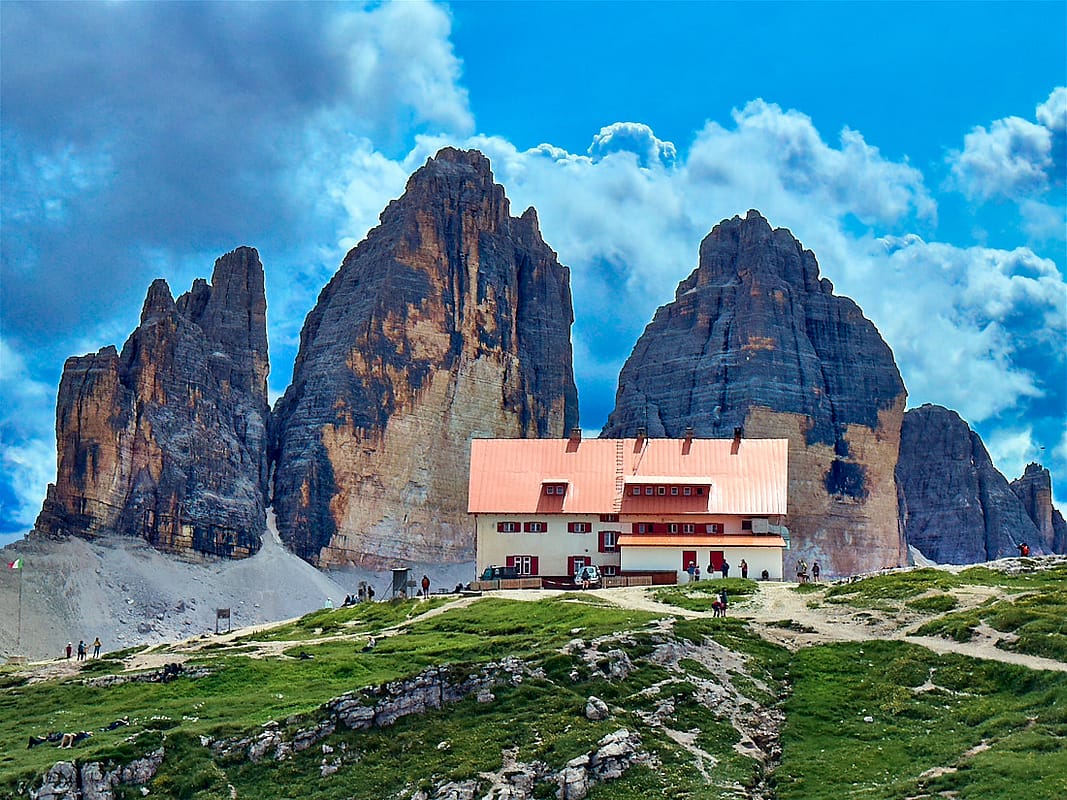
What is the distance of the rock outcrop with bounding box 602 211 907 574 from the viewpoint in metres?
181

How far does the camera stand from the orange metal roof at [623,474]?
9206 centimetres

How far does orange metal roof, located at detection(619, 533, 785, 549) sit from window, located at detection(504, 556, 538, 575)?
6.57 meters

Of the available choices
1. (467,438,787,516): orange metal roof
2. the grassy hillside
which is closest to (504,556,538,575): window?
(467,438,787,516): orange metal roof

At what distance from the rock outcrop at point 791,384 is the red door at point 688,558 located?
9190 centimetres

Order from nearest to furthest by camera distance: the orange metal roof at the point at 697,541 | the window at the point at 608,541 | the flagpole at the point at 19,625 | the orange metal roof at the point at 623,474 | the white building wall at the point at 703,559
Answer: the white building wall at the point at 703,559
the orange metal roof at the point at 697,541
the window at the point at 608,541
the orange metal roof at the point at 623,474
the flagpole at the point at 19,625

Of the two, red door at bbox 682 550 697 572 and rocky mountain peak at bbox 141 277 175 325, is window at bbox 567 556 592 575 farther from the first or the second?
rocky mountain peak at bbox 141 277 175 325

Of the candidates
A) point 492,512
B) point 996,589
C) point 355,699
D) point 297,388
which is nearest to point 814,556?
point 297,388

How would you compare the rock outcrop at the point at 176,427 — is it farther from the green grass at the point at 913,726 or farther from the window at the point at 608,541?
the green grass at the point at 913,726

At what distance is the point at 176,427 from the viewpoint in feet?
530

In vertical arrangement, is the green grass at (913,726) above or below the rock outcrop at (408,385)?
below

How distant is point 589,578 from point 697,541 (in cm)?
976

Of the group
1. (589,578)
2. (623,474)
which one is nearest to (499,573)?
(589,578)

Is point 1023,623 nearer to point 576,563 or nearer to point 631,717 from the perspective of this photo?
point 631,717

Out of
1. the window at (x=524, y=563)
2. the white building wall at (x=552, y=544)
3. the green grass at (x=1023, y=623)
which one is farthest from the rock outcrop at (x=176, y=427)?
the green grass at (x=1023, y=623)
